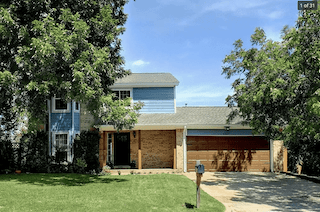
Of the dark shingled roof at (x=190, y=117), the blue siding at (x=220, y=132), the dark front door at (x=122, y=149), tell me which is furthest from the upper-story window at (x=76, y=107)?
the blue siding at (x=220, y=132)

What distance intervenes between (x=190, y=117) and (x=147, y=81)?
4.33 meters

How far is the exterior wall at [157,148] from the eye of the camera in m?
21.4

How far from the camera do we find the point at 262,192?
13.2 meters

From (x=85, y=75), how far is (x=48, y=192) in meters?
5.86

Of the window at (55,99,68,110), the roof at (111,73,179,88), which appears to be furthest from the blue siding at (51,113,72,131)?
the roof at (111,73,179,88)

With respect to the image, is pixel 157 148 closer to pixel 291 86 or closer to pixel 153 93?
pixel 153 93

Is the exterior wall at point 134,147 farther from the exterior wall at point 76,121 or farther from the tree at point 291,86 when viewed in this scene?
the tree at point 291,86

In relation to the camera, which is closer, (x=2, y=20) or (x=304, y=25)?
(x=304, y=25)

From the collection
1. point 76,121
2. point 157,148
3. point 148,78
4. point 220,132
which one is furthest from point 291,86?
point 76,121

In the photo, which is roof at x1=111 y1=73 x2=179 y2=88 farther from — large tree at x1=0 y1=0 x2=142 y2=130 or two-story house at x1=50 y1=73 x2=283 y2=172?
large tree at x1=0 y1=0 x2=142 y2=130

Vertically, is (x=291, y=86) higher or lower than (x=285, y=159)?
higher

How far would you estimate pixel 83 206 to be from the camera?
9.90 m

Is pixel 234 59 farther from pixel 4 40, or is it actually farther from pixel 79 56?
pixel 4 40

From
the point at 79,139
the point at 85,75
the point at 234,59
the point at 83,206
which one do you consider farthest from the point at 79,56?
the point at 234,59
